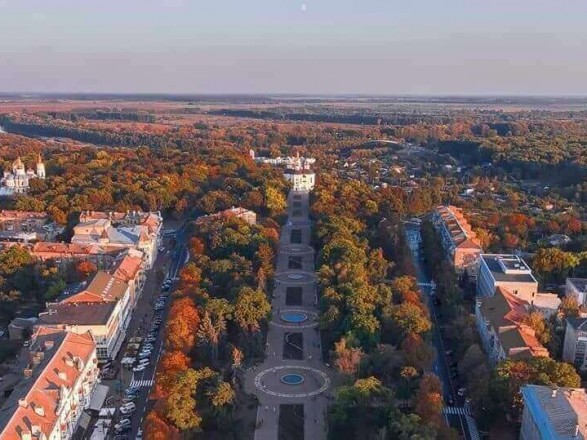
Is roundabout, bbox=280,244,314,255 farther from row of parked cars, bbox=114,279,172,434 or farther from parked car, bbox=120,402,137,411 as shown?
parked car, bbox=120,402,137,411

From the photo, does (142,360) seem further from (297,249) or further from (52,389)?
(297,249)

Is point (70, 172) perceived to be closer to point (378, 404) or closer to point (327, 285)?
point (327, 285)

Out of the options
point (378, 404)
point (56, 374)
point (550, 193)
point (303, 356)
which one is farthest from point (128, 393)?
point (550, 193)

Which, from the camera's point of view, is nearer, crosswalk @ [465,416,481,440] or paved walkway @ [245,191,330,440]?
crosswalk @ [465,416,481,440]

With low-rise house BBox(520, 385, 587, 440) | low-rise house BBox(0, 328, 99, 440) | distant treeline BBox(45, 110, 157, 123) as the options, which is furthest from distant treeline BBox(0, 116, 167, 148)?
low-rise house BBox(520, 385, 587, 440)

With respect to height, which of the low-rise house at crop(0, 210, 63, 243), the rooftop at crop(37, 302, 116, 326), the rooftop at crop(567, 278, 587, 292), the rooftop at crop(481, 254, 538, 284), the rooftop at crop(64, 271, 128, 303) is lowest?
the low-rise house at crop(0, 210, 63, 243)

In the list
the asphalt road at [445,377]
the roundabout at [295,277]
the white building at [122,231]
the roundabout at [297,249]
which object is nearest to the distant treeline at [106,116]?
the white building at [122,231]
